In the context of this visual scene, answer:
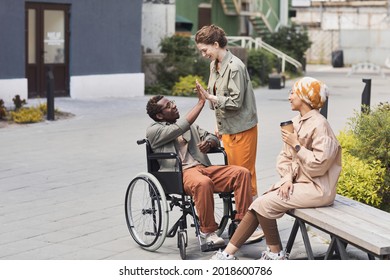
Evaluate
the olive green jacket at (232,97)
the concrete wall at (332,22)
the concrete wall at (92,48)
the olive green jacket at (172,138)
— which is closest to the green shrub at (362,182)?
the olive green jacket at (232,97)

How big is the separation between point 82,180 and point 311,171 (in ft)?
16.2

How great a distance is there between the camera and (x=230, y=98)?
25.0 feet

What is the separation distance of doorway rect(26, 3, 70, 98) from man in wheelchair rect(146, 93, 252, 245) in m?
14.4

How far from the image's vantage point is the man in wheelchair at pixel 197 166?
7.08m

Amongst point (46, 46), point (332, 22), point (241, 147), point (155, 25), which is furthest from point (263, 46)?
point (241, 147)

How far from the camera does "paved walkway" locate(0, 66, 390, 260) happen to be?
7512 mm

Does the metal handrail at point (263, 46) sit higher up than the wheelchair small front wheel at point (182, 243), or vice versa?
the metal handrail at point (263, 46)

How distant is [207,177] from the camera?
7109 mm

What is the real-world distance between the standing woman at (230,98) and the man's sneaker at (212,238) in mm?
881

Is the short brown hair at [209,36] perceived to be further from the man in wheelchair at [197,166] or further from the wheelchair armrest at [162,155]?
the wheelchair armrest at [162,155]

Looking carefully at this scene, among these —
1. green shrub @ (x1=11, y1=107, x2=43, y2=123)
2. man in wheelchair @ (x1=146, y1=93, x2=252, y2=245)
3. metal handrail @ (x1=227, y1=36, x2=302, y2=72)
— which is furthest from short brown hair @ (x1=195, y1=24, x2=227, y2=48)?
metal handrail @ (x1=227, y1=36, x2=302, y2=72)

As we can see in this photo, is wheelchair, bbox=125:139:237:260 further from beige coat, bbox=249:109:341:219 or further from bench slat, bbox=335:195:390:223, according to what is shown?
bench slat, bbox=335:195:390:223
